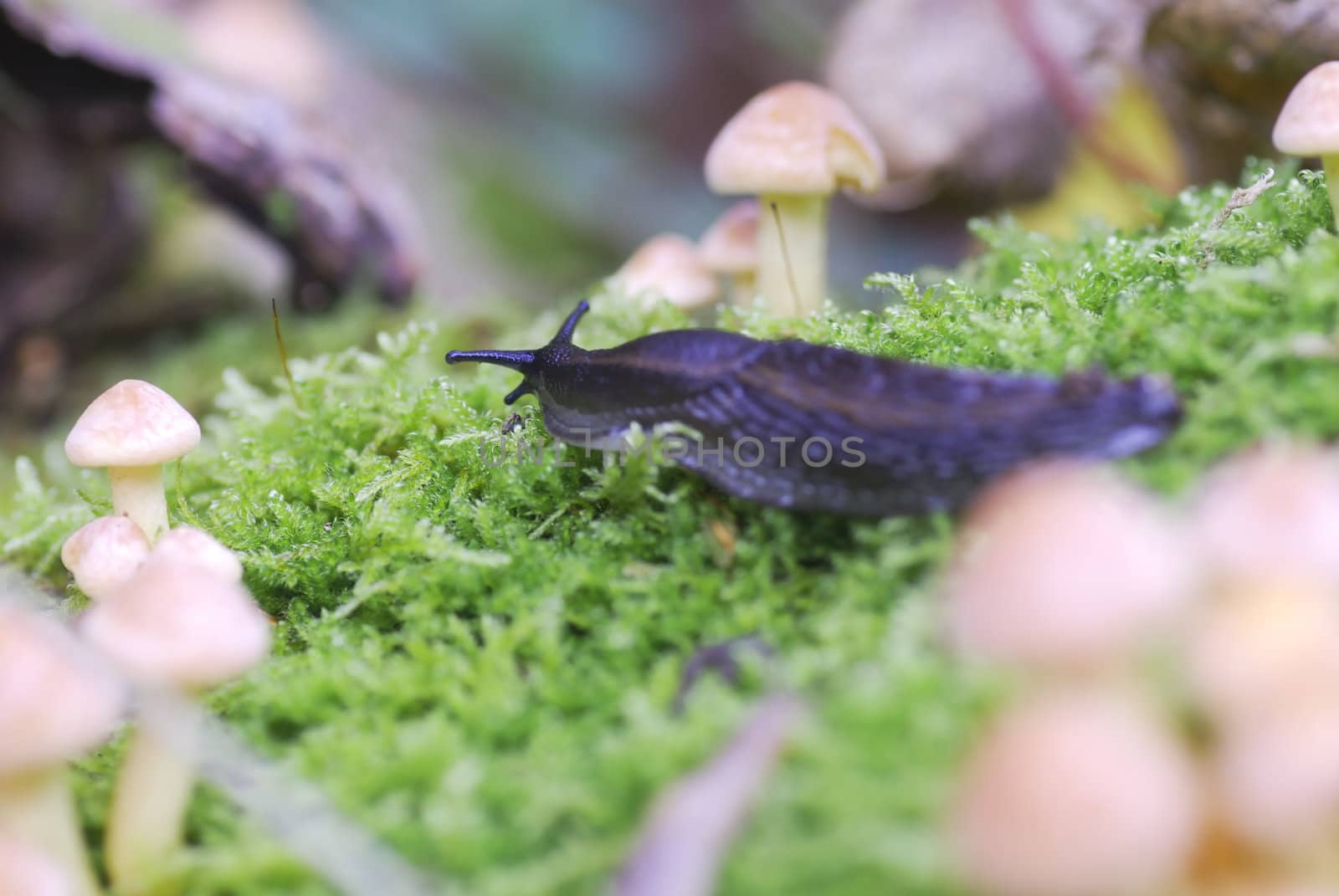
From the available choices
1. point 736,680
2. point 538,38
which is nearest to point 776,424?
point 736,680

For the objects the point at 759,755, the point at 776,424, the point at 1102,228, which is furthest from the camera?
the point at 1102,228

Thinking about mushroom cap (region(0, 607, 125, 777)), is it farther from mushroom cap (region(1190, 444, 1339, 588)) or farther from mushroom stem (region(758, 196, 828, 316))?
mushroom stem (region(758, 196, 828, 316))

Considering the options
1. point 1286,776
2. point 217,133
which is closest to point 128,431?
point 1286,776

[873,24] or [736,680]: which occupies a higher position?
[873,24]

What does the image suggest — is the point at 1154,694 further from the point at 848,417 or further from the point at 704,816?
the point at 848,417

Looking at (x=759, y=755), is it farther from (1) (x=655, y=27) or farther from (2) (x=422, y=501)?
(1) (x=655, y=27)

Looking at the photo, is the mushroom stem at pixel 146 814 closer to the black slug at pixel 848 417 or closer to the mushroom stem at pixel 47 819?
the mushroom stem at pixel 47 819
